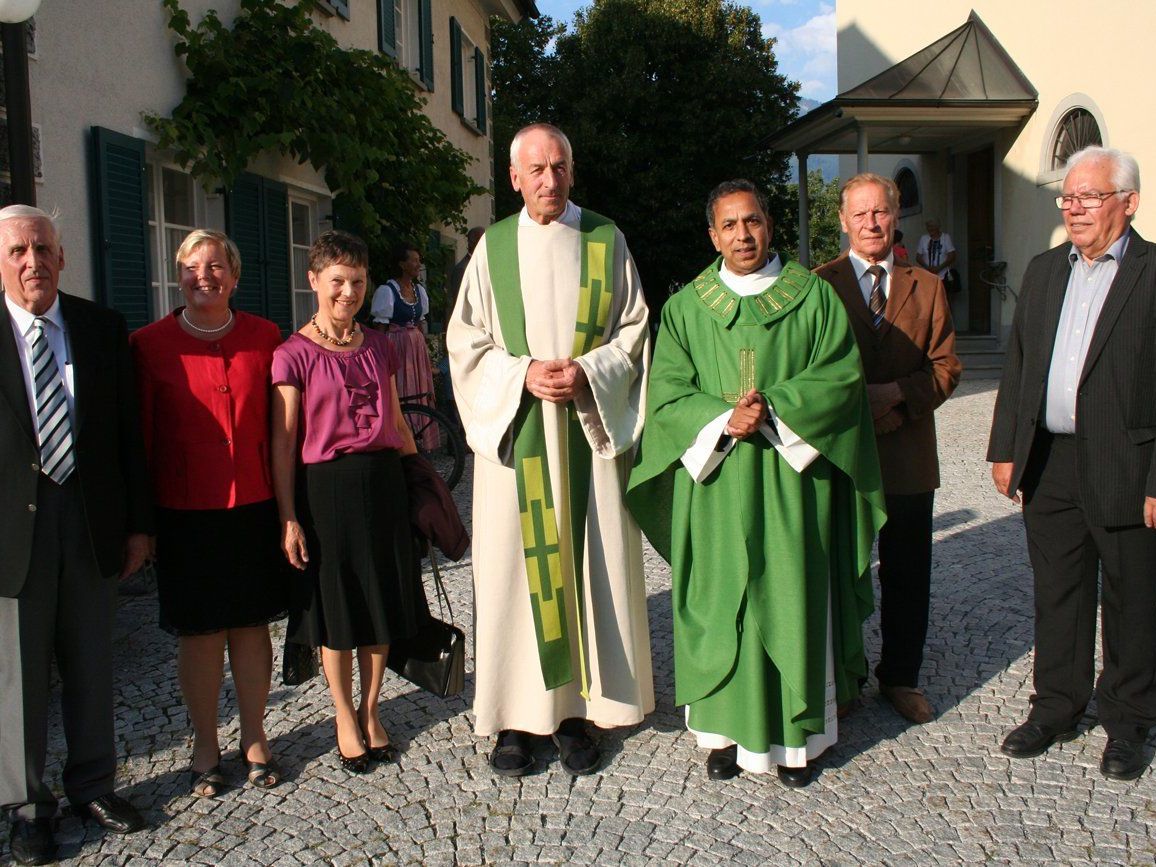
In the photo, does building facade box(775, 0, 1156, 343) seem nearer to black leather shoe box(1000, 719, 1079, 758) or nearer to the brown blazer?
the brown blazer

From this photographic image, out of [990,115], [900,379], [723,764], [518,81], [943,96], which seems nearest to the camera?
[723,764]

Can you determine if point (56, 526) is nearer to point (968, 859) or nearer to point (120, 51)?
point (968, 859)

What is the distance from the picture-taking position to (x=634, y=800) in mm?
3363

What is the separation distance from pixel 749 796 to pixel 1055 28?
12873 mm

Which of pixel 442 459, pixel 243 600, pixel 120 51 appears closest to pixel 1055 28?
pixel 442 459

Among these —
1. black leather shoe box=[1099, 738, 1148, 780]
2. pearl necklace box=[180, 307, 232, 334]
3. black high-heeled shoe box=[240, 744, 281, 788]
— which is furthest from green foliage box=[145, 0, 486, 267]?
black leather shoe box=[1099, 738, 1148, 780]

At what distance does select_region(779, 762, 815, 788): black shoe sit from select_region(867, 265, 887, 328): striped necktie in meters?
1.56

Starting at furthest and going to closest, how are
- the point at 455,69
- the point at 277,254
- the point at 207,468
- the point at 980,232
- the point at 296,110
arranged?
the point at 980,232
the point at 455,69
the point at 277,254
the point at 296,110
the point at 207,468

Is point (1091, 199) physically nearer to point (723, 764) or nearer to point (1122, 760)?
point (1122, 760)

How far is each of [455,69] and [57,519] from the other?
490 inches

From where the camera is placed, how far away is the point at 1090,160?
3441mm

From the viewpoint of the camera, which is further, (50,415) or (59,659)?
(59,659)

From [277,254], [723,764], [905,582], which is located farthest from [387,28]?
[723,764]

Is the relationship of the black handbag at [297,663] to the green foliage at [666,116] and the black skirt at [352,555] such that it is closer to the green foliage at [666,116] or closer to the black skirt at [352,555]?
the black skirt at [352,555]
